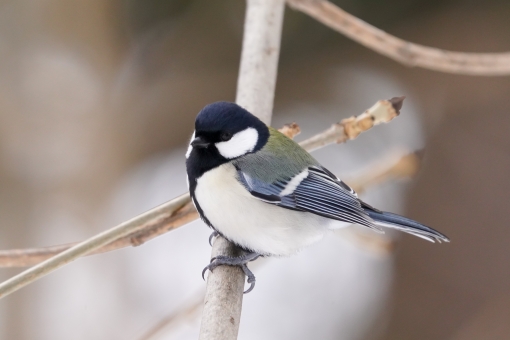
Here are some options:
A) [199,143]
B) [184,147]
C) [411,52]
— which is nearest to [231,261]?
[199,143]

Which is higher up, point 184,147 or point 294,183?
point 184,147

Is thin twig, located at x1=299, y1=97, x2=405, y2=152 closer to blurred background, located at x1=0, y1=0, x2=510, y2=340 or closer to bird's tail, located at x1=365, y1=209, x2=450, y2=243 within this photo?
bird's tail, located at x1=365, y1=209, x2=450, y2=243

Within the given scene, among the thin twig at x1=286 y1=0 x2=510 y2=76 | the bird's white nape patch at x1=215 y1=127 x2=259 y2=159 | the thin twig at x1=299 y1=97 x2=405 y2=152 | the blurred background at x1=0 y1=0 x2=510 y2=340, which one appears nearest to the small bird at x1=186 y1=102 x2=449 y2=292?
the bird's white nape patch at x1=215 y1=127 x2=259 y2=159

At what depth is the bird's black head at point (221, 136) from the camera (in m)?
1.03

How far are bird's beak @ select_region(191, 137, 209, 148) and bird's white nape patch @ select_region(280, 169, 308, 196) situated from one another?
0.62 feet

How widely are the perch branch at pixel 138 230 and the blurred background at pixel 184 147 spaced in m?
0.96

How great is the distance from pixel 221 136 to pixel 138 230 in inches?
10.1

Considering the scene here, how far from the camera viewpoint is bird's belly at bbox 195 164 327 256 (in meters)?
1.00

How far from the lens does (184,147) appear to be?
249 cm

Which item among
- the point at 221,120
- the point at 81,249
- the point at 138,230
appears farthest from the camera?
the point at 221,120

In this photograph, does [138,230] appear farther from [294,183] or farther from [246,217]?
[294,183]

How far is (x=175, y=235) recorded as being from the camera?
2268mm

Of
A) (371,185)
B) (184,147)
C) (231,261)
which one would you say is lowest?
(231,261)

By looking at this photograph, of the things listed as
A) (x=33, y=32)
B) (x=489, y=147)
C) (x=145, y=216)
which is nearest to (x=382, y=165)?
(x=145, y=216)
